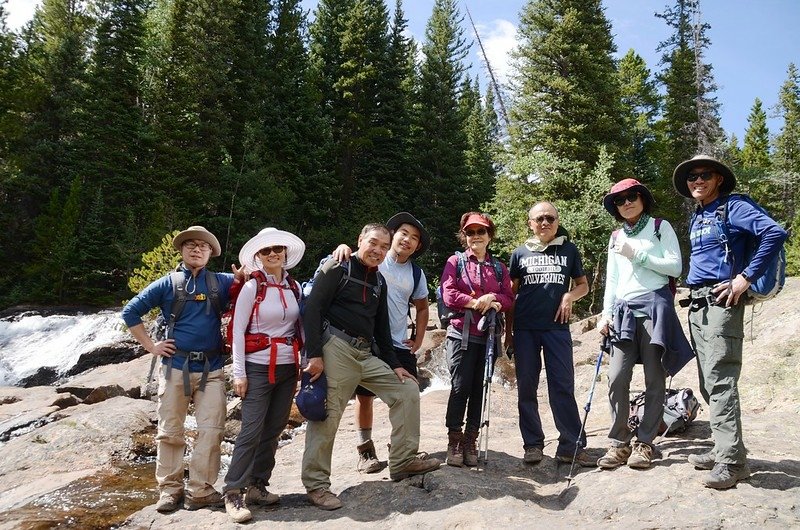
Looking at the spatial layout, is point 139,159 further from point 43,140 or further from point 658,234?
point 658,234

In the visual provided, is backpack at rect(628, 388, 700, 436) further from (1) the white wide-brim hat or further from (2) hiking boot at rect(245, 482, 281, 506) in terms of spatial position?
(1) the white wide-brim hat

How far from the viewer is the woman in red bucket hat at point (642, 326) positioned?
4.55 metres

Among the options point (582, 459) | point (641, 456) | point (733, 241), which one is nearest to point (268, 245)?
point (582, 459)

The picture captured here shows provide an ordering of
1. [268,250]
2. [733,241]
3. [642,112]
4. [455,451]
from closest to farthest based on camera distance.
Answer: [733,241], [268,250], [455,451], [642,112]

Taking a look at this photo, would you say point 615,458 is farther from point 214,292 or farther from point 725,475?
point 214,292

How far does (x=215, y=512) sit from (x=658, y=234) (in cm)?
439

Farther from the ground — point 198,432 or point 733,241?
point 733,241

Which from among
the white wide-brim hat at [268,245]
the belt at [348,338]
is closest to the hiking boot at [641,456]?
the belt at [348,338]

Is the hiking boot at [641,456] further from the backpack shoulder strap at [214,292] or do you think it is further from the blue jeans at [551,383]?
the backpack shoulder strap at [214,292]

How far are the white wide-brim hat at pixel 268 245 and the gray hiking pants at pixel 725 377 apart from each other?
11.0 feet

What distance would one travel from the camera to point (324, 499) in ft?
14.6

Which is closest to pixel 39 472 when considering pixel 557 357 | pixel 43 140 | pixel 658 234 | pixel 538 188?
pixel 557 357

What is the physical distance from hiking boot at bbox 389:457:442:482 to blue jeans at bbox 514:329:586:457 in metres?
1.09

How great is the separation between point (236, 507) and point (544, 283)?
3296 mm
